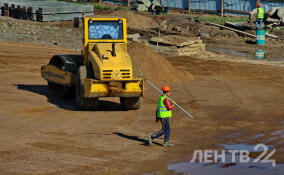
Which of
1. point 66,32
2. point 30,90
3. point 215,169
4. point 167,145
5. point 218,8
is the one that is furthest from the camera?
point 218,8

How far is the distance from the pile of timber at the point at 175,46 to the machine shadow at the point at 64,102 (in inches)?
437

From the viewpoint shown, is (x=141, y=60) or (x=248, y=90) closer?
(x=248, y=90)

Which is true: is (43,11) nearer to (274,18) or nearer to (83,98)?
(274,18)

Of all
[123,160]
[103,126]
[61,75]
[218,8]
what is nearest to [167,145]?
[123,160]

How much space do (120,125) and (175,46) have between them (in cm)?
1564

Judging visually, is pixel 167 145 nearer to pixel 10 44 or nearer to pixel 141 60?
pixel 141 60

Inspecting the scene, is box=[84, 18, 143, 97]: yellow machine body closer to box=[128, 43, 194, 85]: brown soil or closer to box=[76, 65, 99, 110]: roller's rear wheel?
box=[76, 65, 99, 110]: roller's rear wheel

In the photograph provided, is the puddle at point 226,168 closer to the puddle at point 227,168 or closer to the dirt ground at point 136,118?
the puddle at point 227,168

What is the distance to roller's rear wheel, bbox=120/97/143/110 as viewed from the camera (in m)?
16.5

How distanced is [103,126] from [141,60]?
27.2 ft

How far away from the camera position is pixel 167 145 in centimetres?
1265

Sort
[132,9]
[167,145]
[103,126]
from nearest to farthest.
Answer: [167,145] → [103,126] → [132,9]

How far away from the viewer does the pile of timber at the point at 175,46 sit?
98.2ft

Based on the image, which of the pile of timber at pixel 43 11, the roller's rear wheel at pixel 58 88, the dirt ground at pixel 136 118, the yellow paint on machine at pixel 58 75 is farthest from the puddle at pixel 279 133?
the pile of timber at pixel 43 11
